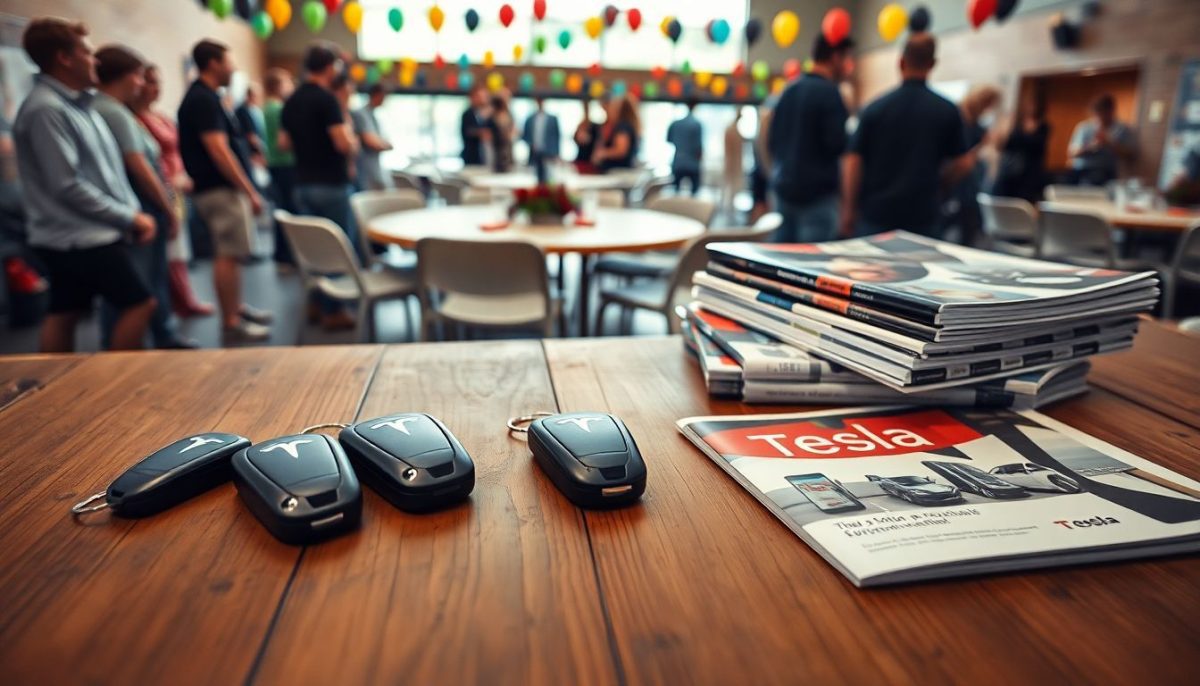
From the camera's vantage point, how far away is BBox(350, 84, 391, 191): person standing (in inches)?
208

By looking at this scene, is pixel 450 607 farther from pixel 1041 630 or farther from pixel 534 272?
pixel 534 272

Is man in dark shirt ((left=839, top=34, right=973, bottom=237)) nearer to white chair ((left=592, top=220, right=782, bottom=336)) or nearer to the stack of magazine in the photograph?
white chair ((left=592, top=220, right=782, bottom=336))

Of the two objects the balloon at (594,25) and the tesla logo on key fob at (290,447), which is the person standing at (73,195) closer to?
the tesla logo on key fob at (290,447)

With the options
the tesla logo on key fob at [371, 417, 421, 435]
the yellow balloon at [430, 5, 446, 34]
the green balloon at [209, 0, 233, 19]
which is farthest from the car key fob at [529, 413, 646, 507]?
the yellow balloon at [430, 5, 446, 34]

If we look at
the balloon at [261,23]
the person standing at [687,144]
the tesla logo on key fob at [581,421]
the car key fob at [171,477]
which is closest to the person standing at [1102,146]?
the person standing at [687,144]

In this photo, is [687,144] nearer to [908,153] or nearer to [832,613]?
[908,153]

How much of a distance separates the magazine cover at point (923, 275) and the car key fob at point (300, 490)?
0.51 meters

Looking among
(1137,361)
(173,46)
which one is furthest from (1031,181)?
(173,46)

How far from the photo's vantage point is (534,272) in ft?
7.57

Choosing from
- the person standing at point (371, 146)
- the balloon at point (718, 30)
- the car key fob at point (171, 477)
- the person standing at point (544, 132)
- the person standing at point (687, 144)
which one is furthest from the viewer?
the balloon at point (718, 30)

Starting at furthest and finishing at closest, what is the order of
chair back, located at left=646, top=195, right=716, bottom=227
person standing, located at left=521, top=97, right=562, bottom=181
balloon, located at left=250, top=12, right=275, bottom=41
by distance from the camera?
person standing, located at left=521, top=97, right=562, bottom=181 → balloon, located at left=250, top=12, right=275, bottom=41 → chair back, located at left=646, top=195, right=716, bottom=227

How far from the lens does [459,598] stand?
42cm

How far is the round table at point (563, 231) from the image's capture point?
251 cm

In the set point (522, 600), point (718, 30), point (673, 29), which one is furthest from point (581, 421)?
point (718, 30)
